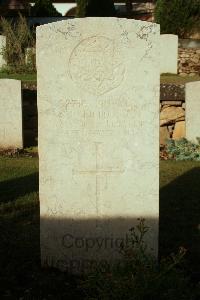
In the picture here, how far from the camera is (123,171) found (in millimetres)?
3930

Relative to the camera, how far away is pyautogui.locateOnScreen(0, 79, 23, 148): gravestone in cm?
878

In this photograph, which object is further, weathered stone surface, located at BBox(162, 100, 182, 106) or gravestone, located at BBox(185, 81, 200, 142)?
weathered stone surface, located at BBox(162, 100, 182, 106)

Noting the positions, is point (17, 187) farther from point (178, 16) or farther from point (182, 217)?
point (178, 16)

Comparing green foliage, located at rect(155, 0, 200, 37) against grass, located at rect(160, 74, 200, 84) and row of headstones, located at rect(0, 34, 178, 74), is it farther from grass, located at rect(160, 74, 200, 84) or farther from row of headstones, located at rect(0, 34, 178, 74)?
grass, located at rect(160, 74, 200, 84)

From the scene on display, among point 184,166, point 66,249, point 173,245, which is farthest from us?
point 184,166

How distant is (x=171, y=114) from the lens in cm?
945

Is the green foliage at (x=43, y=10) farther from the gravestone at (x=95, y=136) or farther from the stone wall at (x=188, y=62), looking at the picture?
the gravestone at (x=95, y=136)

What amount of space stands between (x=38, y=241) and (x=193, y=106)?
4911 mm

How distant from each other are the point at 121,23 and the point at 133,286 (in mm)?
1850

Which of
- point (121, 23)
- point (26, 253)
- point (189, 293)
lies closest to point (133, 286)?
point (189, 293)

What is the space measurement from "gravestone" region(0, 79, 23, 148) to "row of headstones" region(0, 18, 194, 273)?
508 cm

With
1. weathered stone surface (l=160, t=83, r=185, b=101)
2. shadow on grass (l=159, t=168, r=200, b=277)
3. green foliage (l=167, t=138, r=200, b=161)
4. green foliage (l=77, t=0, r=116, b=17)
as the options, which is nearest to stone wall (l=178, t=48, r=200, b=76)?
weathered stone surface (l=160, t=83, r=185, b=101)

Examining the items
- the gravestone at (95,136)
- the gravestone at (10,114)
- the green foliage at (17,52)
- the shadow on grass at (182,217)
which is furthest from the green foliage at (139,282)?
the green foliage at (17,52)

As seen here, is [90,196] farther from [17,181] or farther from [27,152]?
[27,152]
